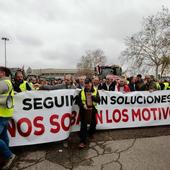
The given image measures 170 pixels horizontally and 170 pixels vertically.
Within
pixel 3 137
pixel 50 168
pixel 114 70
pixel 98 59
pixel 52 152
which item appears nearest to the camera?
pixel 50 168

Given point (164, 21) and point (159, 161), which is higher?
point (164, 21)

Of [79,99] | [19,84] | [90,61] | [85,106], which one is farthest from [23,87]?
[90,61]

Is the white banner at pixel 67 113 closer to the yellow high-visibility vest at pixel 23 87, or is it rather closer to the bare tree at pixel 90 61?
the yellow high-visibility vest at pixel 23 87

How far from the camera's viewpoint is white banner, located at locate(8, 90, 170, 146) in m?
4.52

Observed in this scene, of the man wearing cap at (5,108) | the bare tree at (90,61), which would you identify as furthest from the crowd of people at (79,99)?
the bare tree at (90,61)

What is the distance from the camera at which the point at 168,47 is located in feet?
97.3

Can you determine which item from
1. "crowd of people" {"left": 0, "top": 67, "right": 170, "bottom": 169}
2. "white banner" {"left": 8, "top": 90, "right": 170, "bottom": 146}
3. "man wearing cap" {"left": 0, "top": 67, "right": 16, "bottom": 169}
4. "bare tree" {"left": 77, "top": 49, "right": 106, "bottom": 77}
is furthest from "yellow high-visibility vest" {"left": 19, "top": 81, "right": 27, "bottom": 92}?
"bare tree" {"left": 77, "top": 49, "right": 106, "bottom": 77}

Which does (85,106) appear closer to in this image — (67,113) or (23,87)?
(67,113)

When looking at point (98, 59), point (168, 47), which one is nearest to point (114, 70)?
point (168, 47)

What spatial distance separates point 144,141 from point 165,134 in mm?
879

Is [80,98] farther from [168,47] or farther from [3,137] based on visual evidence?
[168,47]

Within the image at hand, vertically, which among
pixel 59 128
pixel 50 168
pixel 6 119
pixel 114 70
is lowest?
pixel 50 168

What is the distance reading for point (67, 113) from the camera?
491cm

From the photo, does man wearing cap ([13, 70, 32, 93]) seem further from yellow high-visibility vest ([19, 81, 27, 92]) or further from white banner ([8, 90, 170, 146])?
white banner ([8, 90, 170, 146])
